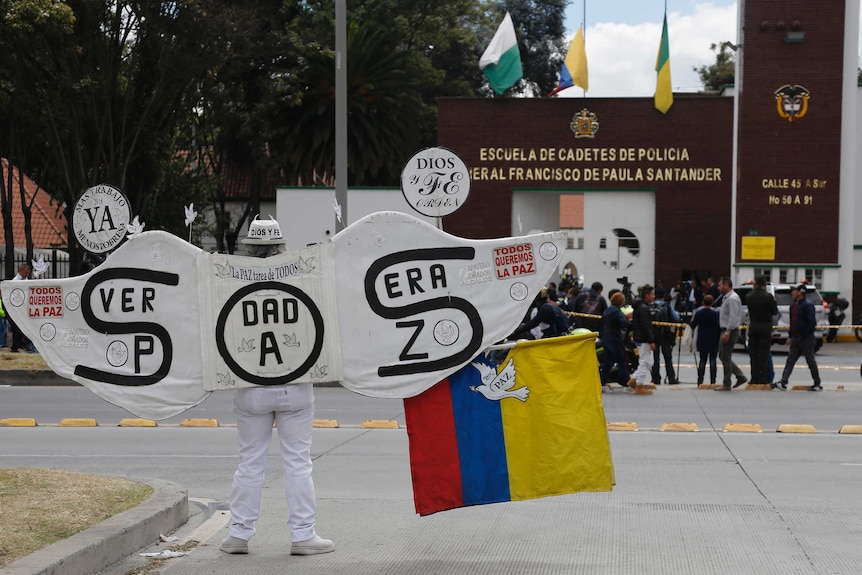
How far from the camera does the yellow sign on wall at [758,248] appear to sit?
34.6 meters

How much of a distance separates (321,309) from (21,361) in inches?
625

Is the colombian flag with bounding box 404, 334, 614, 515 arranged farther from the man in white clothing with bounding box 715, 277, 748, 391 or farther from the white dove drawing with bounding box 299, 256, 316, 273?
the man in white clothing with bounding box 715, 277, 748, 391

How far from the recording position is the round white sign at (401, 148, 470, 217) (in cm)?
1252

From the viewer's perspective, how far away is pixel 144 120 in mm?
29172

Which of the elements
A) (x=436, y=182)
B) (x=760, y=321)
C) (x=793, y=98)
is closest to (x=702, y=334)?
(x=760, y=321)

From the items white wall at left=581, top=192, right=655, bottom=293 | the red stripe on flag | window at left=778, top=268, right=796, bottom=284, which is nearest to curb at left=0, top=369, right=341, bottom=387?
the red stripe on flag

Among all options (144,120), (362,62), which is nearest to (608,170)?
(362,62)

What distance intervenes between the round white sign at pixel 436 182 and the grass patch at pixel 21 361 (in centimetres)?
1035

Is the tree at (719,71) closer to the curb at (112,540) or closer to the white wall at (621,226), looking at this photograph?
the white wall at (621,226)

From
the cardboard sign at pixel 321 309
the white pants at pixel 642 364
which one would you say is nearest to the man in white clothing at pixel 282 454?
the cardboard sign at pixel 321 309

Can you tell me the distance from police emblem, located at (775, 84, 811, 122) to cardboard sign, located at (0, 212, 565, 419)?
28584mm

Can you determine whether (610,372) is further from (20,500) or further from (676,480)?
(20,500)

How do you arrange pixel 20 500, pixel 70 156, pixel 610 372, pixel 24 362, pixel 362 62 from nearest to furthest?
pixel 20 500 < pixel 610 372 < pixel 24 362 < pixel 70 156 < pixel 362 62

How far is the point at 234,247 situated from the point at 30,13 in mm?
28421
